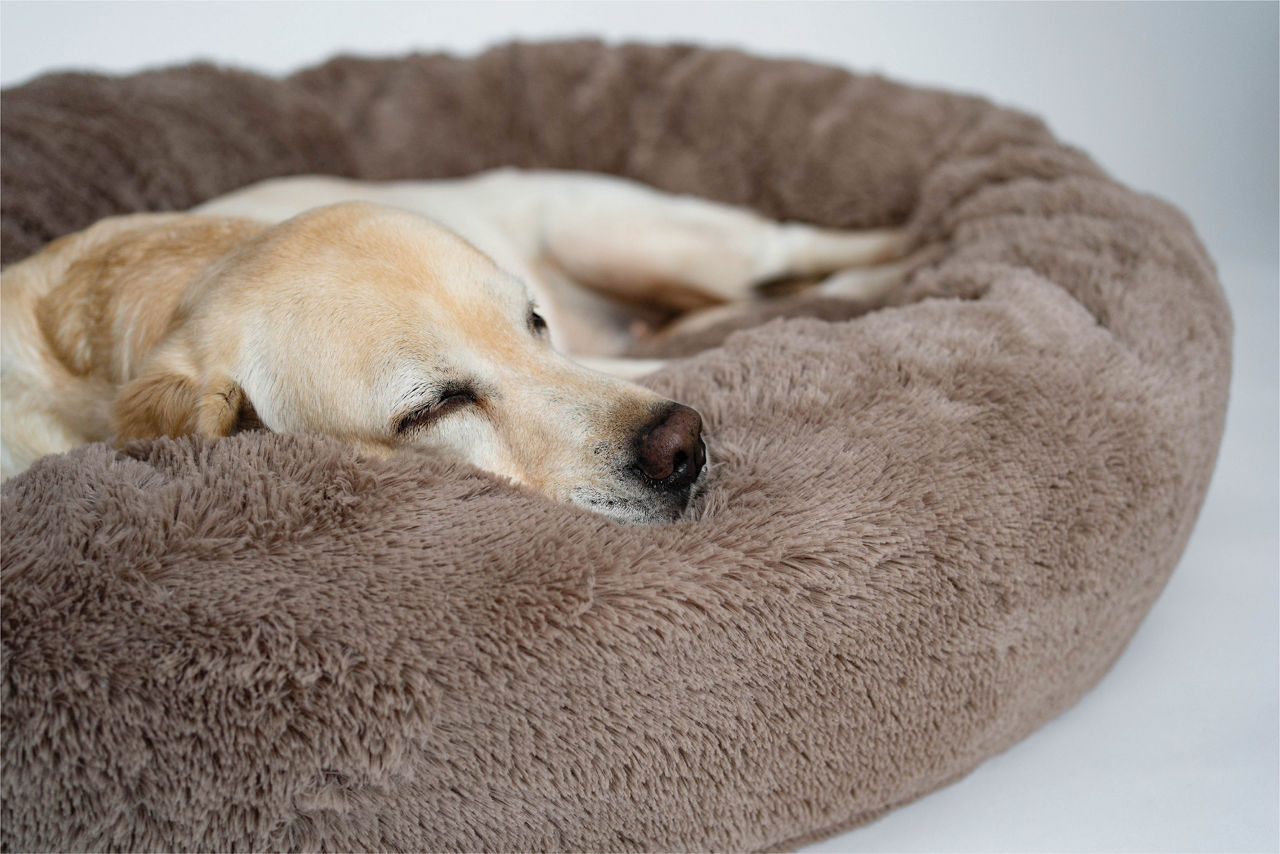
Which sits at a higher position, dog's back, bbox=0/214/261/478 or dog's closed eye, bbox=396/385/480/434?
dog's closed eye, bbox=396/385/480/434

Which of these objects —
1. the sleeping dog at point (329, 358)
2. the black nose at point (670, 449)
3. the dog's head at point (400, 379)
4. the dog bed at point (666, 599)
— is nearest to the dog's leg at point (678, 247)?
the dog bed at point (666, 599)

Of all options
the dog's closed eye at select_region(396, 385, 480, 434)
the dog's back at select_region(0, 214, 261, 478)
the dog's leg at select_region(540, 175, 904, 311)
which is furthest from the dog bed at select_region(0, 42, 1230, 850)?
the dog's leg at select_region(540, 175, 904, 311)

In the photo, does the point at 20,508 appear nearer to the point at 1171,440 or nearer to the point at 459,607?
the point at 459,607

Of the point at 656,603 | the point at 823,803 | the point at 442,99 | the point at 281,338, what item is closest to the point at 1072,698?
the point at 823,803

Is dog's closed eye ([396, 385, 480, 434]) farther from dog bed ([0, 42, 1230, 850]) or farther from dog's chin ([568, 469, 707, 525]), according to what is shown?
dog's chin ([568, 469, 707, 525])

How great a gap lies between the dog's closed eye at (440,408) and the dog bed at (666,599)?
0.15 m

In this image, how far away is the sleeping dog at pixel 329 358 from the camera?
1.79m

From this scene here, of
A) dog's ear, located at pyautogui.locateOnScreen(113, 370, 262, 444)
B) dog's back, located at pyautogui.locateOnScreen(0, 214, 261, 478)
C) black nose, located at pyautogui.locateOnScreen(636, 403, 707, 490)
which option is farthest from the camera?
dog's back, located at pyautogui.locateOnScreen(0, 214, 261, 478)

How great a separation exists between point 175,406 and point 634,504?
33.3 inches

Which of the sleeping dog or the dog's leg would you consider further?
the dog's leg

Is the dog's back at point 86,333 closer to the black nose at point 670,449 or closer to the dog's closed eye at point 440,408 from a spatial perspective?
the dog's closed eye at point 440,408

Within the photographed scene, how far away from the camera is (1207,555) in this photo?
2.61 metres

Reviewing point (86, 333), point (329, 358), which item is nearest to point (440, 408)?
point (329, 358)

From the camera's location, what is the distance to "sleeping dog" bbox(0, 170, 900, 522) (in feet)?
5.86
